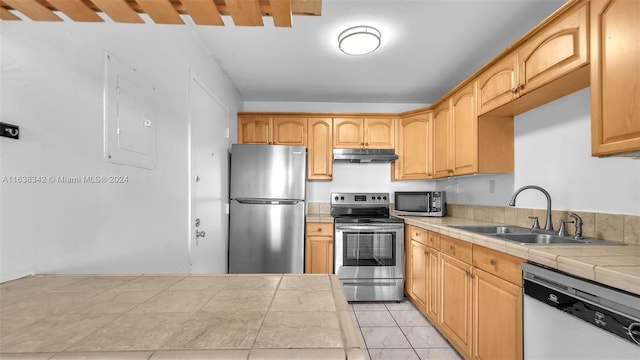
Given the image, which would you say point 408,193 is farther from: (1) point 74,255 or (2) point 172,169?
(1) point 74,255

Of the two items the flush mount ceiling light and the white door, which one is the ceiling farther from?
the white door

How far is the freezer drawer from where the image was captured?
2975 millimetres

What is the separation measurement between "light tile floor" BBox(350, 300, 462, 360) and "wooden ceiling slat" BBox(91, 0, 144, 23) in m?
1.96

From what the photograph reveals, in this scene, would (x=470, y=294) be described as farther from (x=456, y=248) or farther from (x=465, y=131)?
(x=465, y=131)

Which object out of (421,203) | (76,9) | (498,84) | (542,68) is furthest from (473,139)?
(76,9)

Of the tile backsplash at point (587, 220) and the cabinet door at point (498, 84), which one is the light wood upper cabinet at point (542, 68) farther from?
the tile backsplash at point (587, 220)

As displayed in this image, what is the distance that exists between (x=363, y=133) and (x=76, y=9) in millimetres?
3123

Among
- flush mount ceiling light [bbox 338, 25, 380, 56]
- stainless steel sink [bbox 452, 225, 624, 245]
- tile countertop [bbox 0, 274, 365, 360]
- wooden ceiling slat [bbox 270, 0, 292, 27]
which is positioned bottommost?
stainless steel sink [bbox 452, 225, 624, 245]

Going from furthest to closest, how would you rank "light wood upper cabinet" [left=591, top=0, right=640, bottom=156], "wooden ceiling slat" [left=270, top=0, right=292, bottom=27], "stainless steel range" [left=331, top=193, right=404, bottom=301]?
"stainless steel range" [left=331, top=193, right=404, bottom=301], "light wood upper cabinet" [left=591, top=0, right=640, bottom=156], "wooden ceiling slat" [left=270, top=0, right=292, bottom=27]

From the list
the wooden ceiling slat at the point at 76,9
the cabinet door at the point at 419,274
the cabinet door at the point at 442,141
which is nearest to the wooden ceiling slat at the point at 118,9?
the wooden ceiling slat at the point at 76,9

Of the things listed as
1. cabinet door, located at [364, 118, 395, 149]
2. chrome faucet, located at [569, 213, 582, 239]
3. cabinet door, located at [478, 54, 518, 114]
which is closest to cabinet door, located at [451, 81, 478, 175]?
cabinet door, located at [478, 54, 518, 114]

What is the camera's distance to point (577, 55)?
1383 millimetres

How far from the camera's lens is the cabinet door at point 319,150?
11.4 ft

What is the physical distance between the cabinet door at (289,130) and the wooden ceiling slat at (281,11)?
9.28 feet
